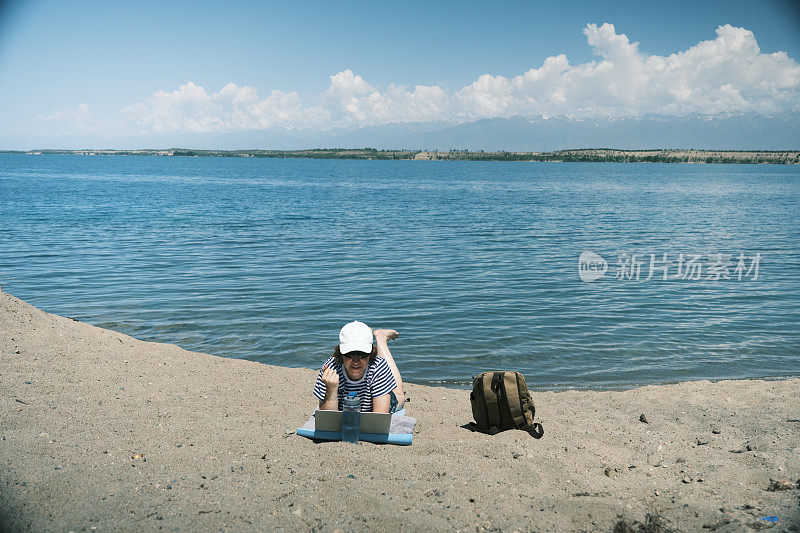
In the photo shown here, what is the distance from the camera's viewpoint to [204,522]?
4598 millimetres

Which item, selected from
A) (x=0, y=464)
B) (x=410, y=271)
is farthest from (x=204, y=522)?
(x=410, y=271)

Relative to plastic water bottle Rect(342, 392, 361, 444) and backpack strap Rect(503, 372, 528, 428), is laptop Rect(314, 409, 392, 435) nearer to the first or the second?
plastic water bottle Rect(342, 392, 361, 444)

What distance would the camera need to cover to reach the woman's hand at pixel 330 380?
248 inches

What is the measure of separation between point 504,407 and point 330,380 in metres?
2.25

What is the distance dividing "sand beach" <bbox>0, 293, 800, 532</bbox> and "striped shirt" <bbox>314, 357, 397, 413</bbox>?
53 centimetres

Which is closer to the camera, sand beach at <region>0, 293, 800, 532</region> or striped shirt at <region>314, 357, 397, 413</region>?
sand beach at <region>0, 293, 800, 532</region>

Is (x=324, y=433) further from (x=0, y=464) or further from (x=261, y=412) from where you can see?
(x=0, y=464)

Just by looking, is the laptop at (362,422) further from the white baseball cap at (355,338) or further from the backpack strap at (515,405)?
the backpack strap at (515,405)

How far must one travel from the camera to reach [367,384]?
647cm

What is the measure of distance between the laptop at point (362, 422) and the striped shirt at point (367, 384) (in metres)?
0.20

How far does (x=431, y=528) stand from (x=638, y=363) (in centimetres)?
806

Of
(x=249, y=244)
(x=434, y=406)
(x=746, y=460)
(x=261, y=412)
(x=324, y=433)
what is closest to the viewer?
(x=746, y=460)

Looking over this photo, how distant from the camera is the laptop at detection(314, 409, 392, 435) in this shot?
6.27 m

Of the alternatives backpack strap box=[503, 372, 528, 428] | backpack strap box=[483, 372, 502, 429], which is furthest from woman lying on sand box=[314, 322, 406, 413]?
backpack strap box=[503, 372, 528, 428]
